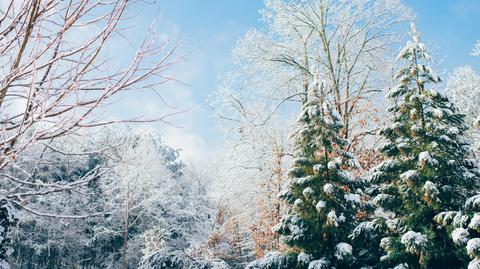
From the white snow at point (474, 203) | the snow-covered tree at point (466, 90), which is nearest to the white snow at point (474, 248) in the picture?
the white snow at point (474, 203)

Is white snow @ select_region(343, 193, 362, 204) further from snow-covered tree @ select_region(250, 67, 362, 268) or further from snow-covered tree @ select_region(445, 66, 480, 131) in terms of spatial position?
snow-covered tree @ select_region(445, 66, 480, 131)

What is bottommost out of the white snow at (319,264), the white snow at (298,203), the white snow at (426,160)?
the white snow at (319,264)

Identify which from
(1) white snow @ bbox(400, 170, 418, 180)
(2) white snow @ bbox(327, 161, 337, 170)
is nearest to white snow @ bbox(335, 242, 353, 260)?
(2) white snow @ bbox(327, 161, 337, 170)

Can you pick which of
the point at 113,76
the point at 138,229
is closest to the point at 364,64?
the point at 113,76

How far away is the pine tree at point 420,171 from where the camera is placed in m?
9.24

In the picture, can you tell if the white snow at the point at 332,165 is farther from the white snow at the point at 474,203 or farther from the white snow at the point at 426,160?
the white snow at the point at 474,203

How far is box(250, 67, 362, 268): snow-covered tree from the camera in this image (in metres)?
10.0

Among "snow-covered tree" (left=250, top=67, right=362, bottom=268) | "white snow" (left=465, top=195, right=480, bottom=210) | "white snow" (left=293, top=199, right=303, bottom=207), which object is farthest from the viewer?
"white snow" (left=293, top=199, right=303, bottom=207)

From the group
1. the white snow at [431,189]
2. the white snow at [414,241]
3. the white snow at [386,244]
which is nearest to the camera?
the white snow at [414,241]

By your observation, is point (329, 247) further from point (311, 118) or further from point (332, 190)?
point (311, 118)

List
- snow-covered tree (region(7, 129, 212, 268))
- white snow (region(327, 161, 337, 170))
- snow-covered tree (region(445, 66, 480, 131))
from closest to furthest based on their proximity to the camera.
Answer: white snow (region(327, 161, 337, 170)), snow-covered tree (region(445, 66, 480, 131)), snow-covered tree (region(7, 129, 212, 268))

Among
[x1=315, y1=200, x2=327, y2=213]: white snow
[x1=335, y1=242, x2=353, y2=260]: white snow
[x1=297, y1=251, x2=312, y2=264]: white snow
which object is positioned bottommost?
[x1=297, y1=251, x2=312, y2=264]: white snow

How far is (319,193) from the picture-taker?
10.5 metres

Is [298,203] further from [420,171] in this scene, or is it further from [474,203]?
[474,203]
